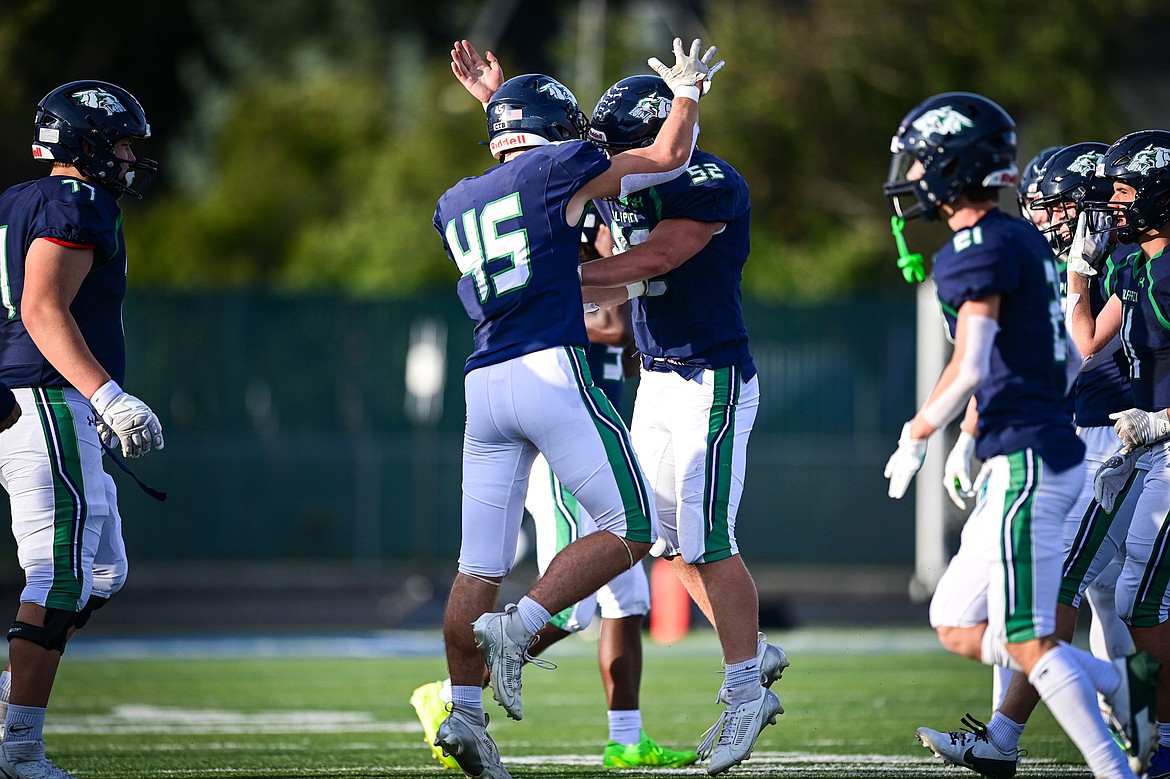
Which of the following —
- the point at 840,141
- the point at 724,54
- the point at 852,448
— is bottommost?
the point at 852,448

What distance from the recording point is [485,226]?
194 inches

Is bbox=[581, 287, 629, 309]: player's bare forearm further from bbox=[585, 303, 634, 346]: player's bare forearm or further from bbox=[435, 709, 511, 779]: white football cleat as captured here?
bbox=[435, 709, 511, 779]: white football cleat

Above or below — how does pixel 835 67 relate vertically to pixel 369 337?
above

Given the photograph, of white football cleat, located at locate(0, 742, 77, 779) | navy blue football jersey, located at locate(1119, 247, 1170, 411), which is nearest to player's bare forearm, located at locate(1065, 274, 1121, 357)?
navy blue football jersey, located at locate(1119, 247, 1170, 411)

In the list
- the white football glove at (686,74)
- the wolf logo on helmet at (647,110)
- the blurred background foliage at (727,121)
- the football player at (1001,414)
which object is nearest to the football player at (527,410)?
the white football glove at (686,74)

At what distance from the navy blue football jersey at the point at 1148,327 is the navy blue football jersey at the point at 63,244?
3716mm

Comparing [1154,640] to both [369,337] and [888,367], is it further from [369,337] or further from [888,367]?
[369,337]

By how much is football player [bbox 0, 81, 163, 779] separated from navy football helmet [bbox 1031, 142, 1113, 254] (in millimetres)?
3629

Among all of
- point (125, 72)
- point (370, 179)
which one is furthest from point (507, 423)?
point (125, 72)

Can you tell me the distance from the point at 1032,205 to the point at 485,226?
247 centimetres

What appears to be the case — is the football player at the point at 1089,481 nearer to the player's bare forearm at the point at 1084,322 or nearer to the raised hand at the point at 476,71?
the player's bare forearm at the point at 1084,322

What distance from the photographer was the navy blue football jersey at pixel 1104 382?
18.6ft

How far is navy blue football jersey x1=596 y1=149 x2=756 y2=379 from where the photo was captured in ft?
17.4

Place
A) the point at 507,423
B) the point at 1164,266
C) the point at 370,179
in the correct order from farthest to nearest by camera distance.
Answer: the point at 370,179
the point at 1164,266
the point at 507,423
